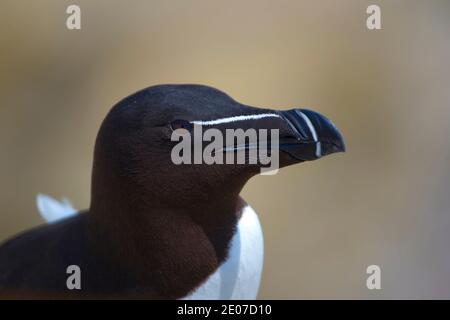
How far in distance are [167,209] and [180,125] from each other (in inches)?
12.9

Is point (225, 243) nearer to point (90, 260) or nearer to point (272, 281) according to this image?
point (90, 260)

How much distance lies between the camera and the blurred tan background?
623cm

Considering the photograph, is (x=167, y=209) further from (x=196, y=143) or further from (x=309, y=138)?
(x=309, y=138)

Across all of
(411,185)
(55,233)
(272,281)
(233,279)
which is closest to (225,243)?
(233,279)

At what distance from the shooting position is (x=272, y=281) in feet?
19.3

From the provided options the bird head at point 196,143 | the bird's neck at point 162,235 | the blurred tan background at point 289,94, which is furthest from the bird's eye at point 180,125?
the blurred tan background at point 289,94

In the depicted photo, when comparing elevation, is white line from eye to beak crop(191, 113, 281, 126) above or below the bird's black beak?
above

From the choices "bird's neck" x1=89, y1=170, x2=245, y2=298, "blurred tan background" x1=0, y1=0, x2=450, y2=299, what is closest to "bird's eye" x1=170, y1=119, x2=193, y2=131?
"bird's neck" x1=89, y1=170, x2=245, y2=298

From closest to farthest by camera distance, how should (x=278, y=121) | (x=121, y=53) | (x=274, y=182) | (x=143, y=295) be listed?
(x=278, y=121) → (x=143, y=295) → (x=274, y=182) → (x=121, y=53)

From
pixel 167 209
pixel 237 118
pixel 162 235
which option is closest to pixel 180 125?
pixel 237 118

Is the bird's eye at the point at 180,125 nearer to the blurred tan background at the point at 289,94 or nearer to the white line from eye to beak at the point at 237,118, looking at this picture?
the white line from eye to beak at the point at 237,118

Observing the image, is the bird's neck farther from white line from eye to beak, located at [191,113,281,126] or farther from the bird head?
white line from eye to beak, located at [191,113,281,126]

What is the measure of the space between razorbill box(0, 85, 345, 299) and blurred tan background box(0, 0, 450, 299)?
2.79 metres

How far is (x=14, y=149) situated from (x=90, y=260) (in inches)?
154
